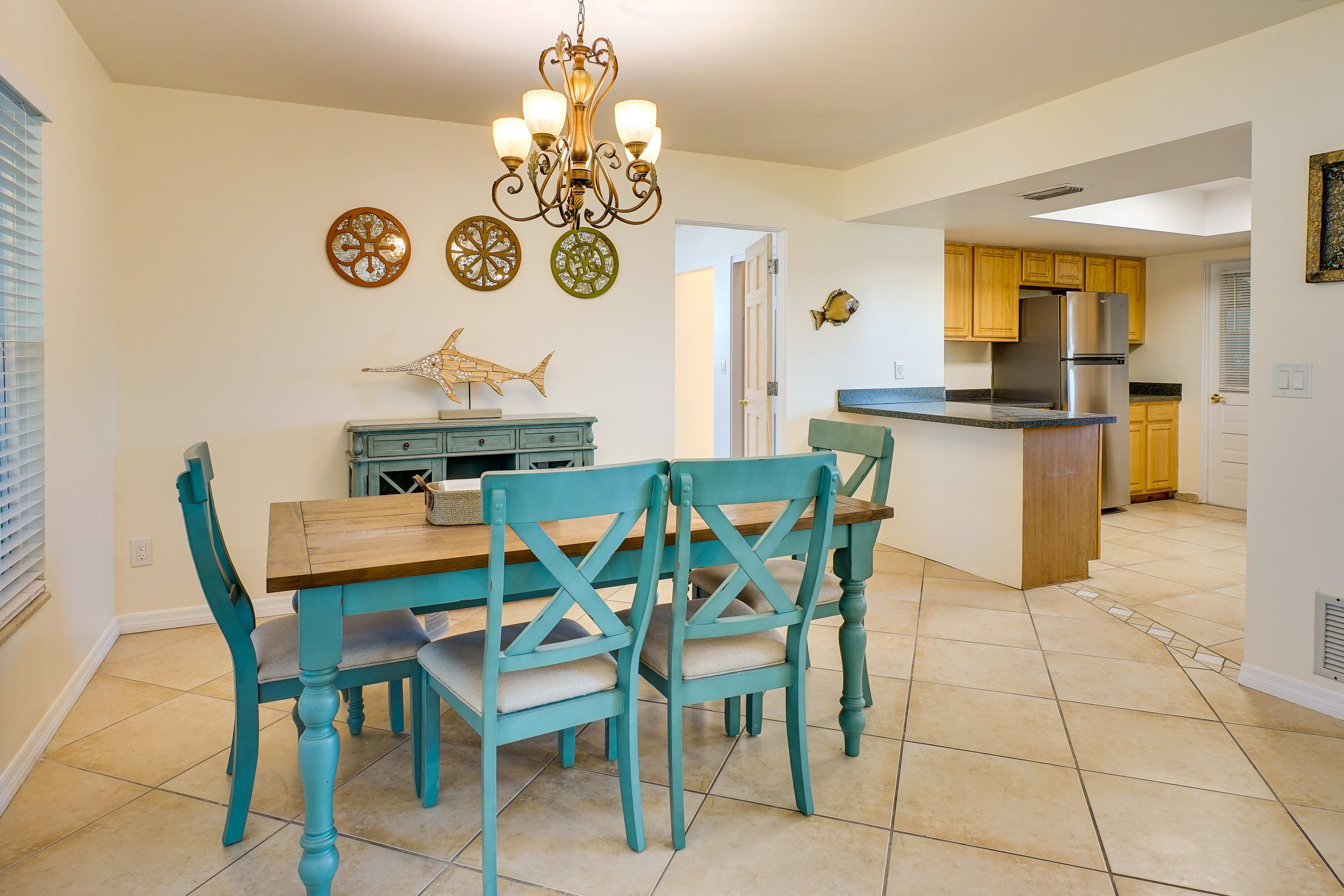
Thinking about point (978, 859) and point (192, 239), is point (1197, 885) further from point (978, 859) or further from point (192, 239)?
point (192, 239)

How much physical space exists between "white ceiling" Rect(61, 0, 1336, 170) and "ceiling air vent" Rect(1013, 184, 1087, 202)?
0.51 metres

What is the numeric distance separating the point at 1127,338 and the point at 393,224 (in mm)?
5461

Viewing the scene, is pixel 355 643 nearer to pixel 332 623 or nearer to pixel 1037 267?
pixel 332 623

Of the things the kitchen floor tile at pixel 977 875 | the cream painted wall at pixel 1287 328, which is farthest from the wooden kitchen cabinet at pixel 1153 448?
the kitchen floor tile at pixel 977 875

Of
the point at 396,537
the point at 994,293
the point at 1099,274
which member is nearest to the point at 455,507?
the point at 396,537

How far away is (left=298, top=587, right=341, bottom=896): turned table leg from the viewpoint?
1587mm

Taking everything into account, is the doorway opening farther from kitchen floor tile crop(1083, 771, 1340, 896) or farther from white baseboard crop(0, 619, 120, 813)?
white baseboard crop(0, 619, 120, 813)

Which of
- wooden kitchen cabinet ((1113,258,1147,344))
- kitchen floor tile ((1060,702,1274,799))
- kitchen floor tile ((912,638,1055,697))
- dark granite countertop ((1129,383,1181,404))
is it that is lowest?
kitchen floor tile ((1060,702,1274,799))

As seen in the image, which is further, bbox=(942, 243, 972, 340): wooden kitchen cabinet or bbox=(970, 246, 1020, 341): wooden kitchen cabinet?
bbox=(970, 246, 1020, 341): wooden kitchen cabinet

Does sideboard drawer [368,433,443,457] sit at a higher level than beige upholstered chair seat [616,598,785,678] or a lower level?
higher

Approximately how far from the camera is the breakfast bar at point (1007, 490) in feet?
12.7

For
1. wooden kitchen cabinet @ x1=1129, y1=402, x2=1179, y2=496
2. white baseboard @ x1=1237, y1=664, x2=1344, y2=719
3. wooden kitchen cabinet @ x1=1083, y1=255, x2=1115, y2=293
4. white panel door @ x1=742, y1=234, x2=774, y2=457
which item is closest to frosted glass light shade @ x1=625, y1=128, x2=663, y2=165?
white panel door @ x1=742, y1=234, x2=774, y2=457

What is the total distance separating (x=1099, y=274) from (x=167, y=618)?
22.2ft

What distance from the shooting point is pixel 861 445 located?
2.64 meters
